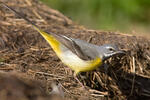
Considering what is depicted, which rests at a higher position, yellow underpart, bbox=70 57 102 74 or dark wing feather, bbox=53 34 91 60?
dark wing feather, bbox=53 34 91 60

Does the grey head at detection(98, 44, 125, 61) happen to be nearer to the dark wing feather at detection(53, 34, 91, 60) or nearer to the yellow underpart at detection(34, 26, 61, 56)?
the dark wing feather at detection(53, 34, 91, 60)

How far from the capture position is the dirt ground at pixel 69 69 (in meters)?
6.00

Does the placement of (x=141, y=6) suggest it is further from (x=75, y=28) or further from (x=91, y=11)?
(x=75, y=28)

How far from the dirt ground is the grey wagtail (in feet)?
0.91

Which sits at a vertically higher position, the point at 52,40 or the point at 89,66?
the point at 52,40

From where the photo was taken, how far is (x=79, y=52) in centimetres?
653

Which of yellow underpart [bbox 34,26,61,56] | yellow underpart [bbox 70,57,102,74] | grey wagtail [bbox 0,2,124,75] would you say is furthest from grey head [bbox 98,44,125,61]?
yellow underpart [bbox 34,26,61,56]

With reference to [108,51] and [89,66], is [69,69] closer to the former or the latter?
[89,66]

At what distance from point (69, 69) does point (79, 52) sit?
1.49 ft

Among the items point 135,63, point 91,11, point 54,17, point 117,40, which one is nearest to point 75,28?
point 54,17

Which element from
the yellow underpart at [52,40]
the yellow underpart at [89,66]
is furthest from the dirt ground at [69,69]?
the yellow underpart at [52,40]

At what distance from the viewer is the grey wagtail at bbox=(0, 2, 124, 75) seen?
6386 millimetres

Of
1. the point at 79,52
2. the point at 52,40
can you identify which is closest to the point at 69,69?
the point at 79,52

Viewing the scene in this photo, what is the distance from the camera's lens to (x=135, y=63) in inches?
285
